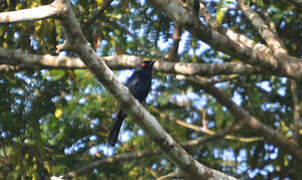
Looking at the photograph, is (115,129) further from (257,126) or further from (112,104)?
(257,126)

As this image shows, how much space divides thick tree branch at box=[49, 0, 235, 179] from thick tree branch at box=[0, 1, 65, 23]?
5cm

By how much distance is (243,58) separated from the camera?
12.5ft

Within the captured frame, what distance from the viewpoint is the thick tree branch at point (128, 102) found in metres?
2.81

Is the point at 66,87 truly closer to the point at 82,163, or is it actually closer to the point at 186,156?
the point at 82,163

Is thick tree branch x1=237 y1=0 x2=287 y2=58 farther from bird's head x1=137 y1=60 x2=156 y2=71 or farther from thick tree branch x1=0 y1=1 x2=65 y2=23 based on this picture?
thick tree branch x1=0 y1=1 x2=65 y2=23

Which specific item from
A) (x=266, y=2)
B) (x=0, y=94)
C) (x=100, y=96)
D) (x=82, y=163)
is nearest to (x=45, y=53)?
(x=0, y=94)

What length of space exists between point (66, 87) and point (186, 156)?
2.17 meters

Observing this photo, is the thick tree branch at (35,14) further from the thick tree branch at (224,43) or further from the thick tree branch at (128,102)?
the thick tree branch at (224,43)

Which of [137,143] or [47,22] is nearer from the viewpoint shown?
[47,22]

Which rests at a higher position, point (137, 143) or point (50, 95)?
point (50, 95)

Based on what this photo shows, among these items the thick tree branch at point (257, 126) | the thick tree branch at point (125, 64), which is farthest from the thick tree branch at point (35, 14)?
the thick tree branch at point (257, 126)

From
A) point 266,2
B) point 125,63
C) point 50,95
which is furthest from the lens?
point 266,2

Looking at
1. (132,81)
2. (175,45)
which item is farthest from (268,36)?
(132,81)

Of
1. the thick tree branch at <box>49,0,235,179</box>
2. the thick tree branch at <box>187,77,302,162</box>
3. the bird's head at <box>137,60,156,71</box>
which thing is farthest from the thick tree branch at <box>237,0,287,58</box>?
the thick tree branch at <box>49,0,235,179</box>
